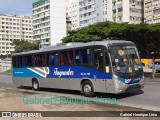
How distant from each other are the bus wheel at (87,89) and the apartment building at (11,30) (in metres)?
145

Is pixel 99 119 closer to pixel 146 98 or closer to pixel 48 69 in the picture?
pixel 146 98

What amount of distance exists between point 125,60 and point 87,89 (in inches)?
104

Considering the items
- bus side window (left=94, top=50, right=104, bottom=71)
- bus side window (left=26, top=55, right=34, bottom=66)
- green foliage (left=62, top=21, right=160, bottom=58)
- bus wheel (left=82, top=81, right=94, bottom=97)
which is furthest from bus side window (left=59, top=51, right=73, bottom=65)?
green foliage (left=62, top=21, right=160, bottom=58)

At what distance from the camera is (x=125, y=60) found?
45.0ft

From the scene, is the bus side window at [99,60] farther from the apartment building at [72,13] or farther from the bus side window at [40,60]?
the apartment building at [72,13]

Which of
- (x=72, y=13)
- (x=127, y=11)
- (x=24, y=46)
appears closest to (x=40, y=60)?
(x=127, y=11)

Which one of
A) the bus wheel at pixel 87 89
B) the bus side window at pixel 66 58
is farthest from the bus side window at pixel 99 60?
the bus side window at pixel 66 58

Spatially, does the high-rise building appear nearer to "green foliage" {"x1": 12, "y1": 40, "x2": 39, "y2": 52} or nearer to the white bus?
"green foliage" {"x1": 12, "y1": 40, "x2": 39, "y2": 52}

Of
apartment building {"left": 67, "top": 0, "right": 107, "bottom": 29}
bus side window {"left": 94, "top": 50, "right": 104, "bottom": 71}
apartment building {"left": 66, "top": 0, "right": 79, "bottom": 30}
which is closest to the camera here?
bus side window {"left": 94, "top": 50, "right": 104, "bottom": 71}

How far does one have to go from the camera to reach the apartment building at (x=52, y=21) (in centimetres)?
11706

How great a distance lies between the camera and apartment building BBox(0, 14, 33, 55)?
525 feet

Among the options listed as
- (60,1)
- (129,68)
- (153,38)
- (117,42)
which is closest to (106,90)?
(129,68)

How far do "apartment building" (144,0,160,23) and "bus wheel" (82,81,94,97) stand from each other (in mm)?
66600

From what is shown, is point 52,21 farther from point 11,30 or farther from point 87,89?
point 87,89
